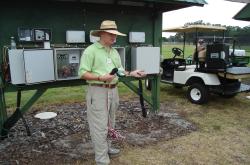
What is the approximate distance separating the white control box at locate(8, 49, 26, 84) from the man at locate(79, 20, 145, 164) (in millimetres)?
1295

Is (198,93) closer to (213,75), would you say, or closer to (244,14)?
(213,75)

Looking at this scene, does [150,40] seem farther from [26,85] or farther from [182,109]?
[26,85]

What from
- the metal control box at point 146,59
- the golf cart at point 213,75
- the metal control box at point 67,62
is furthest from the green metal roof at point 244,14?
the metal control box at point 67,62

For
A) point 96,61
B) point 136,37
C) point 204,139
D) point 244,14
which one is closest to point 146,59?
point 136,37

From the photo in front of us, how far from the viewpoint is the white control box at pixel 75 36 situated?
508 cm

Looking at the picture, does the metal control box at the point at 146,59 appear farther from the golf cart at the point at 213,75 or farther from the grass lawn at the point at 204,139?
the golf cart at the point at 213,75

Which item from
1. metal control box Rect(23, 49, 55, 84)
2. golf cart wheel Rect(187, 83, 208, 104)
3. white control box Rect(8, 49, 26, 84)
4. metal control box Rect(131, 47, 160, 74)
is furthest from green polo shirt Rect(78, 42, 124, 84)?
golf cart wheel Rect(187, 83, 208, 104)

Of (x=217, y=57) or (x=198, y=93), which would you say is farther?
(x=198, y=93)

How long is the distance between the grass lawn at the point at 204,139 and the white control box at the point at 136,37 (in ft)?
7.02

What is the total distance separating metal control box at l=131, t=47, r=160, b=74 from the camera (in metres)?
5.77

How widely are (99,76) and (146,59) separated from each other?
2.56 m

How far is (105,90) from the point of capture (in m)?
3.73

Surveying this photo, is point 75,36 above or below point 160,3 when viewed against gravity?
below

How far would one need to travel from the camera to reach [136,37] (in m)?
5.93
